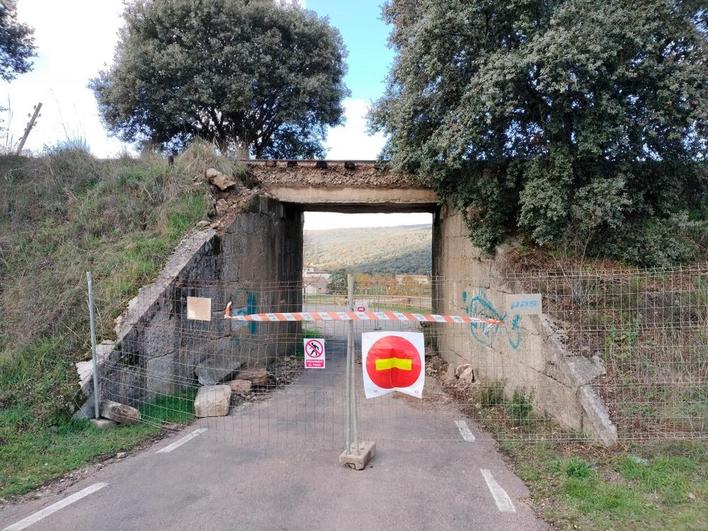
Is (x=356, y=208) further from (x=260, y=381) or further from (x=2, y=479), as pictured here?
(x=2, y=479)

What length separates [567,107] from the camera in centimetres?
748

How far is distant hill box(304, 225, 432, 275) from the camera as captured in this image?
3606cm

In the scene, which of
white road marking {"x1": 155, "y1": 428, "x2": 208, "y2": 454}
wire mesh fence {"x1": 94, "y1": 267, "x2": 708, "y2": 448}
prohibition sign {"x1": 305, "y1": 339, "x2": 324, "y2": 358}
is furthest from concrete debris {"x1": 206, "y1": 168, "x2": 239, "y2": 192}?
prohibition sign {"x1": 305, "y1": 339, "x2": 324, "y2": 358}

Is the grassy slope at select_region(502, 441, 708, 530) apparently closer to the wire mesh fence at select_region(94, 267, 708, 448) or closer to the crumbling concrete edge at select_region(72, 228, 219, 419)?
the wire mesh fence at select_region(94, 267, 708, 448)

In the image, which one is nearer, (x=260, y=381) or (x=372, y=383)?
(x=372, y=383)

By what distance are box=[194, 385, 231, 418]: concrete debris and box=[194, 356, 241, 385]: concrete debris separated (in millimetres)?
997

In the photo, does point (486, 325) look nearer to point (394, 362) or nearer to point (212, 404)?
point (394, 362)

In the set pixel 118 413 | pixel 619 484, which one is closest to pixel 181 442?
pixel 118 413

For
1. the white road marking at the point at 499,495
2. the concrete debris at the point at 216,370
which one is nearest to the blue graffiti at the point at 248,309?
the concrete debris at the point at 216,370

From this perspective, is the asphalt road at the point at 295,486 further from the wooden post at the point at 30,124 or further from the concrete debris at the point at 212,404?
the wooden post at the point at 30,124

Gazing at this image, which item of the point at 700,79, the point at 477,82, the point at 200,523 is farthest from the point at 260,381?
the point at 700,79

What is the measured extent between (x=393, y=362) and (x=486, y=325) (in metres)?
3.92

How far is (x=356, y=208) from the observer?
14.7 meters

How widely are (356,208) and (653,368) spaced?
382 inches
